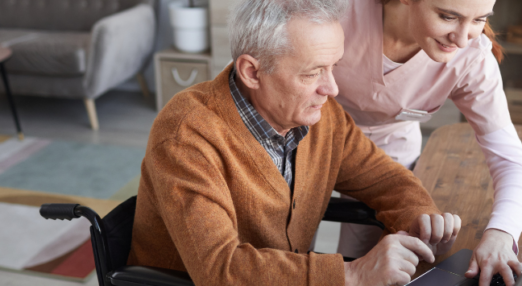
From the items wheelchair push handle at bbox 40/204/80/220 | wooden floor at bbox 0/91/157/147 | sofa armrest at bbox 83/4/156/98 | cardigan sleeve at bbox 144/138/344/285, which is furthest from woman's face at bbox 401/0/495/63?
sofa armrest at bbox 83/4/156/98

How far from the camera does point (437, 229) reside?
0.95m

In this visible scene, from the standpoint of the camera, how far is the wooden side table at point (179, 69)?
3.81m

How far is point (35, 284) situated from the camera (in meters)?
2.03

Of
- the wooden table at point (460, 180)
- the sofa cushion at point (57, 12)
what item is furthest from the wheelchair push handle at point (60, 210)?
the sofa cushion at point (57, 12)

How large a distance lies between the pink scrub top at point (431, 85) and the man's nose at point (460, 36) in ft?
0.47

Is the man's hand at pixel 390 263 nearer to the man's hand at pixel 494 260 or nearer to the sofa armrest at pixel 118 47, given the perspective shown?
the man's hand at pixel 494 260

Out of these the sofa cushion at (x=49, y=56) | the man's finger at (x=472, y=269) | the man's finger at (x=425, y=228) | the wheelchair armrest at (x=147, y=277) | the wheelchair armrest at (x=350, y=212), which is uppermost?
the man's finger at (x=425, y=228)

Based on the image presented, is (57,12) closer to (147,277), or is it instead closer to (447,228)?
(147,277)

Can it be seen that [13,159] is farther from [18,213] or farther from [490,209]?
[490,209]

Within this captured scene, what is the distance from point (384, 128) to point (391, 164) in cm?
24

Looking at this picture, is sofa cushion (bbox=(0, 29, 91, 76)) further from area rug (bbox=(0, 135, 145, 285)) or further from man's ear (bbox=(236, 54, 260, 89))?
man's ear (bbox=(236, 54, 260, 89))

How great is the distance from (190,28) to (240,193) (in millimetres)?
2949

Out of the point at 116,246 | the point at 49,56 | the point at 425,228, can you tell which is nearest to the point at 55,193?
the point at 49,56

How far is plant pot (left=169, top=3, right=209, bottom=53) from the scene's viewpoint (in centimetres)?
371
